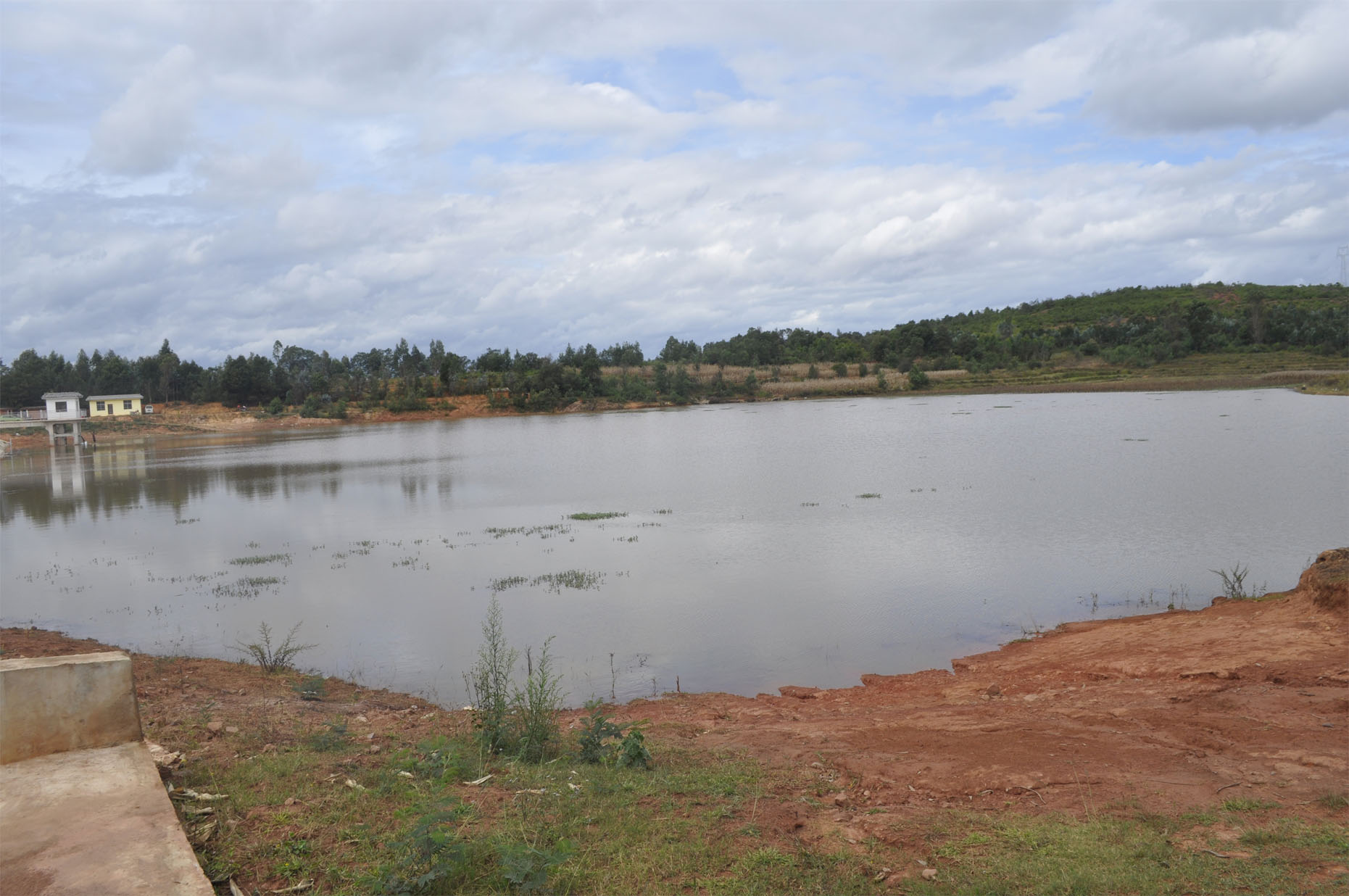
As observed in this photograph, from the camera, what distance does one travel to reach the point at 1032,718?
6598 millimetres

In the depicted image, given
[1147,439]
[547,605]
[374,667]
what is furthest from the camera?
[1147,439]

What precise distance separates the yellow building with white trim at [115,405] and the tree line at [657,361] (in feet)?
25.7

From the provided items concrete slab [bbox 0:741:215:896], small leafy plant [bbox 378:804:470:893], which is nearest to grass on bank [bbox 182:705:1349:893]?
small leafy plant [bbox 378:804:470:893]

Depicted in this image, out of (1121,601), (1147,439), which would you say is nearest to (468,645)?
(1121,601)

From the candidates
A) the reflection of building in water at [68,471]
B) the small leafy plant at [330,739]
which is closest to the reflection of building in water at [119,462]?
the reflection of building in water at [68,471]

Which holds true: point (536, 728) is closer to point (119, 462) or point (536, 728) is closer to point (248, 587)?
point (248, 587)

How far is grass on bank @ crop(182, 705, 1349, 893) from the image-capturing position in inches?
156

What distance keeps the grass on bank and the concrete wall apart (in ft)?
1.96

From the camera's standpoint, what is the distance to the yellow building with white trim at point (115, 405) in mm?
74500

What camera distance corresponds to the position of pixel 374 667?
1039 centimetres

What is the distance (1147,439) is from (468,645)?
27.4 meters

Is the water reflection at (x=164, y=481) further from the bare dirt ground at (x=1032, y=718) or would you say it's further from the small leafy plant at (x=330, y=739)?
the small leafy plant at (x=330, y=739)

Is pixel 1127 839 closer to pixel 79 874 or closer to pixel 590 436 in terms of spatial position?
pixel 79 874

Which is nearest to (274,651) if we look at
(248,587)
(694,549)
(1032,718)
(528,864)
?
(248,587)
